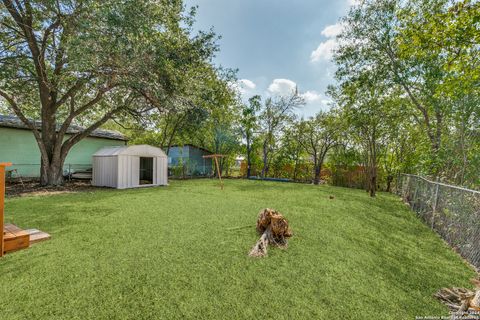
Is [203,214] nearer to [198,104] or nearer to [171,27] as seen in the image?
[198,104]

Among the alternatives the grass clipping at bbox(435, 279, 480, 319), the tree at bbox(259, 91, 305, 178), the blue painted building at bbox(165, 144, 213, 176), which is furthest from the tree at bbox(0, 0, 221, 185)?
the grass clipping at bbox(435, 279, 480, 319)

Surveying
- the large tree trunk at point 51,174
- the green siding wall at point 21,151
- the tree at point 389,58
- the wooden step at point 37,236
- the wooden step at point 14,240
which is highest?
the tree at point 389,58

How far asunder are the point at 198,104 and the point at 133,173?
13.9ft

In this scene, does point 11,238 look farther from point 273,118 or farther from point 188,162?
point 273,118

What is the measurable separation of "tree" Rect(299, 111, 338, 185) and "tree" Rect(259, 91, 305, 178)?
1.38 m

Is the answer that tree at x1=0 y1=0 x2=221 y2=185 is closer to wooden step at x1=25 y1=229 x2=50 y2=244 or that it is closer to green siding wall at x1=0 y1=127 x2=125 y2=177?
green siding wall at x1=0 y1=127 x2=125 y2=177

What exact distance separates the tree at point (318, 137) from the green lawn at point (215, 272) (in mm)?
9778

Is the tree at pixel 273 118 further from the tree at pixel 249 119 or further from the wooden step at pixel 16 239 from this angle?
the wooden step at pixel 16 239

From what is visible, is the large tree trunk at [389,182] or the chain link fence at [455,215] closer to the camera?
the chain link fence at [455,215]

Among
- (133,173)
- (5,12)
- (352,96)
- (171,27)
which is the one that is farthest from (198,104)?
(352,96)

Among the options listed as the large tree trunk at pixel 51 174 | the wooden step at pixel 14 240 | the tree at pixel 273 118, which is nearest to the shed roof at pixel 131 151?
the large tree trunk at pixel 51 174

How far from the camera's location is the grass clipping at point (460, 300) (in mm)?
1619

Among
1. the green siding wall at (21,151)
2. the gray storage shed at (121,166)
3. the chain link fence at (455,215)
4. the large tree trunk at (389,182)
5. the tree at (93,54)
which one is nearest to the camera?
→ the chain link fence at (455,215)

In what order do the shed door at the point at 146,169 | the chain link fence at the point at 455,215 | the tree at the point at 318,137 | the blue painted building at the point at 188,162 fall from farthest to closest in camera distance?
the blue painted building at the point at 188,162 → the tree at the point at 318,137 → the shed door at the point at 146,169 → the chain link fence at the point at 455,215
